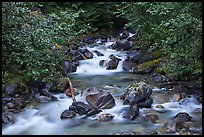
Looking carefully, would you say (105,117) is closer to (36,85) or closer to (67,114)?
(67,114)

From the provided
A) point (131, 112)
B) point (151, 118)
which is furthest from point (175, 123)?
point (131, 112)

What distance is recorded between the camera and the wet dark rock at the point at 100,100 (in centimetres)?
797

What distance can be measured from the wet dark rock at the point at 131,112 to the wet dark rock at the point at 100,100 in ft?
1.63

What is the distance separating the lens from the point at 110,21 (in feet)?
61.9

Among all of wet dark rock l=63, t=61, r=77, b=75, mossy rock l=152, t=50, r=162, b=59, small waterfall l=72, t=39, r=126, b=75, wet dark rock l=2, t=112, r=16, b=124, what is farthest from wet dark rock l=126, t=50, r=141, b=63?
wet dark rock l=2, t=112, r=16, b=124

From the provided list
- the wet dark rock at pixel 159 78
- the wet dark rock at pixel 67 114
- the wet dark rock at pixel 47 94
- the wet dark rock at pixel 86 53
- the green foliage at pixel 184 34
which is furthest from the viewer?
the wet dark rock at pixel 86 53

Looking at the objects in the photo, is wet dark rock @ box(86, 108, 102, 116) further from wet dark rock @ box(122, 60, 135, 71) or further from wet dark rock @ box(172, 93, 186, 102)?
wet dark rock @ box(122, 60, 135, 71)

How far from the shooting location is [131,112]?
7480 mm

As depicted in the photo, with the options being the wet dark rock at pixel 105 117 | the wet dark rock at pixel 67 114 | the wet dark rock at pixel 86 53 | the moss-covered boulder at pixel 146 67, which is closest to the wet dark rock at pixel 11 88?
the wet dark rock at pixel 67 114

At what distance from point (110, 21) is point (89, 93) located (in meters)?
10.9

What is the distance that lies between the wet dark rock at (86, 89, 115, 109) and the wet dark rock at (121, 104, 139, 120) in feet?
1.63

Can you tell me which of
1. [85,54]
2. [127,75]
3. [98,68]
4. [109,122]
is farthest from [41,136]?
[85,54]

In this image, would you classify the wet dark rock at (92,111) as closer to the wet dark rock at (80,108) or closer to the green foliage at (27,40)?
the wet dark rock at (80,108)

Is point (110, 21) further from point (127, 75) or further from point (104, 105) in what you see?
point (104, 105)
